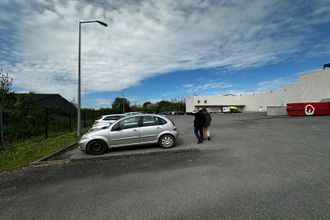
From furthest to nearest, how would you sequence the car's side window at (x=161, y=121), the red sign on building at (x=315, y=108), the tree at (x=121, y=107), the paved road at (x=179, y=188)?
the tree at (x=121, y=107) → the red sign on building at (x=315, y=108) → the car's side window at (x=161, y=121) → the paved road at (x=179, y=188)

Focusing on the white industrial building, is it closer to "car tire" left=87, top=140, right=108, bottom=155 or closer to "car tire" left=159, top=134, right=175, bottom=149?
"car tire" left=159, top=134, right=175, bottom=149

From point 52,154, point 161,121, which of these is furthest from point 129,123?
point 52,154

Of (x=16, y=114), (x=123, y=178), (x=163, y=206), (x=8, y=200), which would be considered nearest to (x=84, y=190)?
(x=123, y=178)

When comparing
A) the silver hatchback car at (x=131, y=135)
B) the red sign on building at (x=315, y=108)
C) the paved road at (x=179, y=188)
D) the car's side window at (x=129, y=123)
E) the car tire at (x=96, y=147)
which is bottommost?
the paved road at (x=179, y=188)

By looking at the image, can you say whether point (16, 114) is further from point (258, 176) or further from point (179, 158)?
point (258, 176)

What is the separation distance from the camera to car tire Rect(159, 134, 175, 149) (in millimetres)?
9602

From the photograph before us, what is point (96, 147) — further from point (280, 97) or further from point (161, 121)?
point (280, 97)

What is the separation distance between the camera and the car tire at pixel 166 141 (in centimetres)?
960

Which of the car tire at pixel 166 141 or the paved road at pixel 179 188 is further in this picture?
the car tire at pixel 166 141

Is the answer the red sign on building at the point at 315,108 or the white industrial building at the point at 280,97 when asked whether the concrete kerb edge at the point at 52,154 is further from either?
the red sign on building at the point at 315,108

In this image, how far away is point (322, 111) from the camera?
2903 cm

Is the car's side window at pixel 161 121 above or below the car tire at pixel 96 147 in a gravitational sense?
above

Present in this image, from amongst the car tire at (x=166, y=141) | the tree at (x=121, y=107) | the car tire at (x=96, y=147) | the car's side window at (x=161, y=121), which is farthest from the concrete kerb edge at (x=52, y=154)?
the tree at (x=121, y=107)

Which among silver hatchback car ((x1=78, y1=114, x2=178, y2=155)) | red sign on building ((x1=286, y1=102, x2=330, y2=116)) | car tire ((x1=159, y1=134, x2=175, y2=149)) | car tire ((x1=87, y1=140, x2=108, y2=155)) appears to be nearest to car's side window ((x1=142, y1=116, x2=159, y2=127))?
silver hatchback car ((x1=78, y1=114, x2=178, y2=155))
